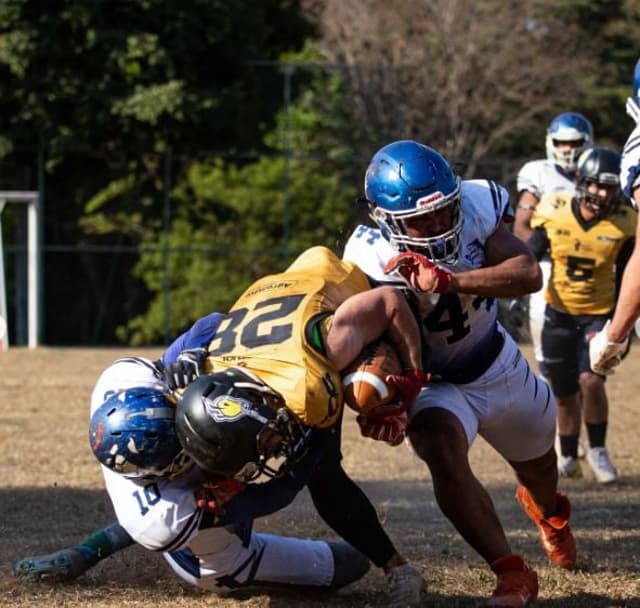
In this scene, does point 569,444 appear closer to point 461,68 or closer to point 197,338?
point 197,338

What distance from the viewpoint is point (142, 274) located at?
19891 millimetres

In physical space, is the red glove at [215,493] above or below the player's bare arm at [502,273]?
below

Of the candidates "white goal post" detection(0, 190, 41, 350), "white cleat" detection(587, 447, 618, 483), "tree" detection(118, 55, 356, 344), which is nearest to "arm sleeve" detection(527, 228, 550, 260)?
"white cleat" detection(587, 447, 618, 483)

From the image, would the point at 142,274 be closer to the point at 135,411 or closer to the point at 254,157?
the point at 254,157

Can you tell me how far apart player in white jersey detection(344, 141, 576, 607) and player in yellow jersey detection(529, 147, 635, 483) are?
258 cm

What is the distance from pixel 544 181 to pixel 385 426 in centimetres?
435

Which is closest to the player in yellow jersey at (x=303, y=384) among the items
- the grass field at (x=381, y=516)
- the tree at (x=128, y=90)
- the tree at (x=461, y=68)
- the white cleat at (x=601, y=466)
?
the grass field at (x=381, y=516)

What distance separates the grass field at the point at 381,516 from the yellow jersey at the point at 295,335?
980mm

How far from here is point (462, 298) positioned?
4.73 meters

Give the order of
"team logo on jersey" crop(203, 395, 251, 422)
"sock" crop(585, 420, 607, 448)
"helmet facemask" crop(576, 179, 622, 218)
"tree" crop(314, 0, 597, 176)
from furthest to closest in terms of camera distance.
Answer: "tree" crop(314, 0, 597, 176), "sock" crop(585, 420, 607, 448), "helmet facemask" crop(576, 179, 622, 218), "team logo on jersey" crop(203, 395, 251, 422)

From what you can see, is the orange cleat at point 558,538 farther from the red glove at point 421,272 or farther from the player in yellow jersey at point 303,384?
the red glove at point 421,272

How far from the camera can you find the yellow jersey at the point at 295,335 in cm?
396

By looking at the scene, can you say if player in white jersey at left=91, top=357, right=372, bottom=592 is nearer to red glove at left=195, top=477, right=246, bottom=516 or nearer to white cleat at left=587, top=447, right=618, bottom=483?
red glove at left=195, top=477, right=246, bottom=516

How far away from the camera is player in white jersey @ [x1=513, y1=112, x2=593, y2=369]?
A: 778cm
